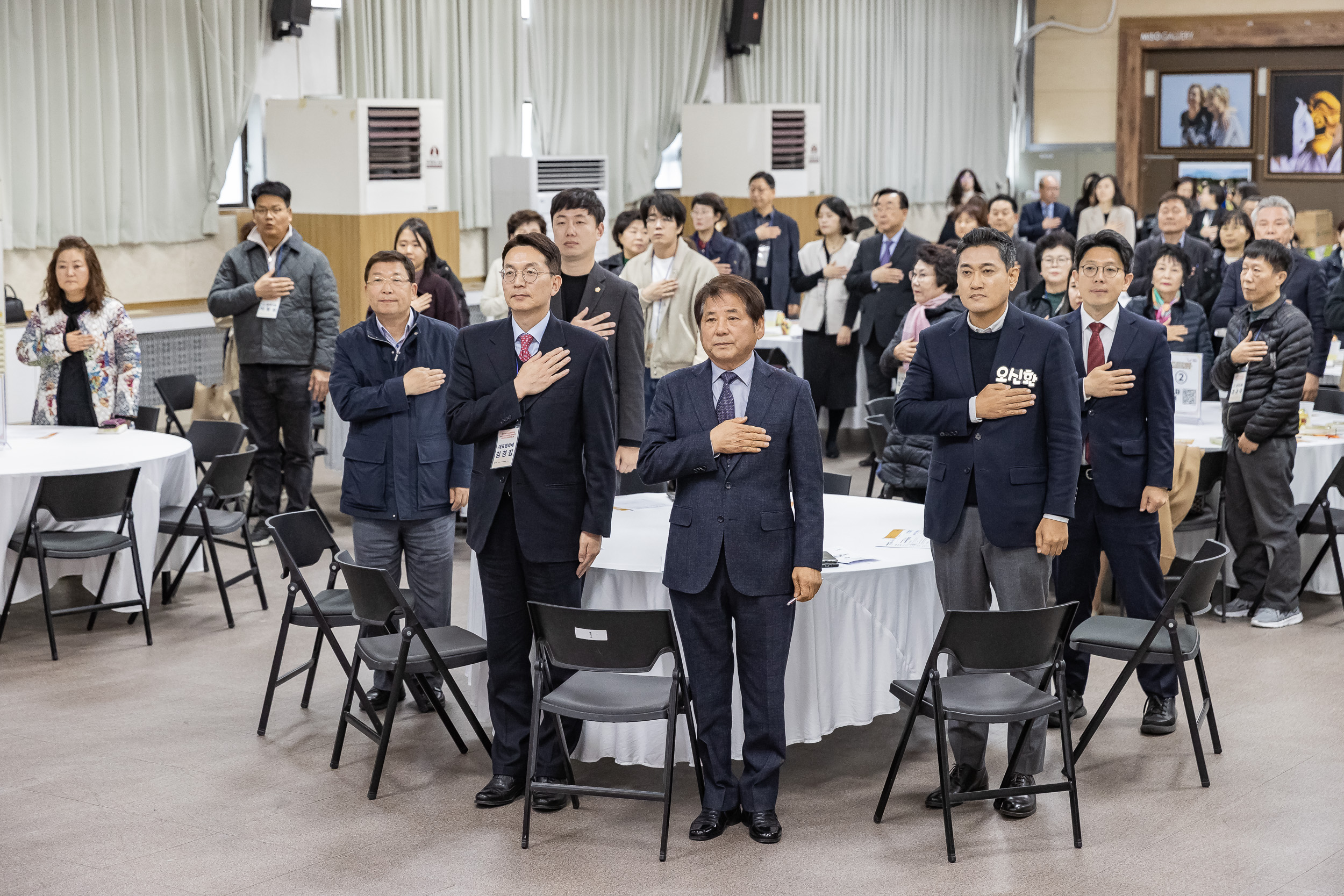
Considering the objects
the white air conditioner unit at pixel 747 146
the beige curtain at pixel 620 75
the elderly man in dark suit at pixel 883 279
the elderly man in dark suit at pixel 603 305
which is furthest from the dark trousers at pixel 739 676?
the white air conditioner unit at pixel 747 146

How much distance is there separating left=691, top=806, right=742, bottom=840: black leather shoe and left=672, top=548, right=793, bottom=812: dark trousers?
2cm

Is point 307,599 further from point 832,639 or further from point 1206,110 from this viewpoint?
point 1206,110

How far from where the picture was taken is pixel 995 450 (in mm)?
3951

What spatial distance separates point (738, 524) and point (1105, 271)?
1.60 meters

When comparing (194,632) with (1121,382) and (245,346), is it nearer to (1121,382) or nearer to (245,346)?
(245,346)

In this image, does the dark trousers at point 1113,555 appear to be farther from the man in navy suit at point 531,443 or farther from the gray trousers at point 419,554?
the gray trousers at point 419,554

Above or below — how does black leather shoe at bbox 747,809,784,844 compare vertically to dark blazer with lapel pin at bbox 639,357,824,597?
below

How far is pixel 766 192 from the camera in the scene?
34.1 feet

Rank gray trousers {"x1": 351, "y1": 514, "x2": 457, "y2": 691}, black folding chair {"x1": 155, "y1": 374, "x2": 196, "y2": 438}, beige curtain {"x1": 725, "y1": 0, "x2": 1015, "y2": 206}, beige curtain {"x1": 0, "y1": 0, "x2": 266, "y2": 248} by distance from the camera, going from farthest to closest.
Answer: beige curtain {"x1": 725, "y1": 0, "x2": 1015, "y2": 206} < beige curtain {"x1": 0, "y1": 0, "x2": 266, "y2": 248} < black folding chair {"x1": 155, "y1": 374, "x2": 196, "y2": 438} < gray trousers {"x1": 351, "y1": 514, "x2": 457, "y2": 691}

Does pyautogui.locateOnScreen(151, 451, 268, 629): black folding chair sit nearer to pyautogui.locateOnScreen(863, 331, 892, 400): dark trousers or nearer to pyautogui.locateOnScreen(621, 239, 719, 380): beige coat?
pyautogui.locateOnScreen(621, 239, 719, 380): beige coat

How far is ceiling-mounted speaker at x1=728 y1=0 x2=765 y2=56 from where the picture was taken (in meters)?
13.0

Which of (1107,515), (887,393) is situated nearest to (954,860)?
(1107,515)

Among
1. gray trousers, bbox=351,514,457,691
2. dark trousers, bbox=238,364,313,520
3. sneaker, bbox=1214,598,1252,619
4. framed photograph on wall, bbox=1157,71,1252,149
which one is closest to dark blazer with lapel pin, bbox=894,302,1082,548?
gray trousers, bbox=351,514,457,691

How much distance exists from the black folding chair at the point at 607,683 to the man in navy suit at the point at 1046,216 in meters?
11.3
